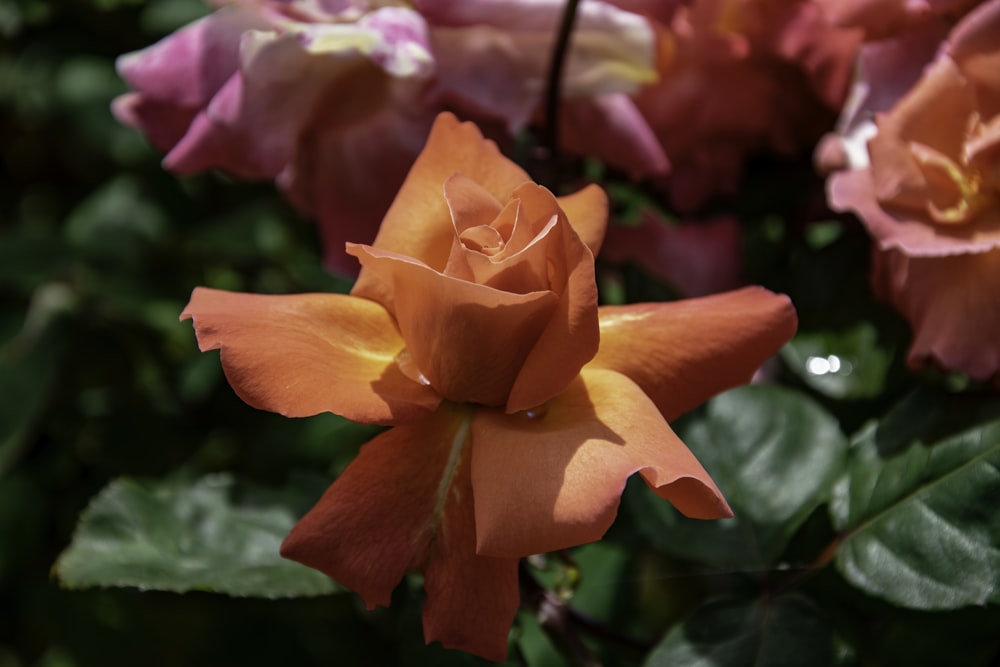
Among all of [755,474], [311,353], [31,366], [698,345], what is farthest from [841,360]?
[31,366]

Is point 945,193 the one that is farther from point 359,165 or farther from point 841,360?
point 359,165

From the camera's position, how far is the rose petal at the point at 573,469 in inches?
12.7

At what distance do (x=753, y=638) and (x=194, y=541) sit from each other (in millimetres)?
260

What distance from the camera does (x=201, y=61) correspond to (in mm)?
534

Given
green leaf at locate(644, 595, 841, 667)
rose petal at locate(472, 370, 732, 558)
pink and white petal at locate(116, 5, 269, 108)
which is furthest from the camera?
pink and white petal at locate(116, 5, 269, 108)

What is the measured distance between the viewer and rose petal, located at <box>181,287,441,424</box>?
1.14 feet

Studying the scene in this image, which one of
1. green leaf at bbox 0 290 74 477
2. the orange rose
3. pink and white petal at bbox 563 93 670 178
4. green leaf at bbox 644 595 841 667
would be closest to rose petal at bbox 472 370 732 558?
the orange rose

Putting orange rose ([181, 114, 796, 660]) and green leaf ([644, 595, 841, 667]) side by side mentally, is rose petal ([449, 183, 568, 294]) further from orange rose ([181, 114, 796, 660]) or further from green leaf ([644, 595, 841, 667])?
green leaf ([644, 595, 841, 667])

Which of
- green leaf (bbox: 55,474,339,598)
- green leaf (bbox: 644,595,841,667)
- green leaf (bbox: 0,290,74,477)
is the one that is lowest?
green leaf (bbox: 0,290,74,477)

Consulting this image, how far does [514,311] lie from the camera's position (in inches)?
13.9

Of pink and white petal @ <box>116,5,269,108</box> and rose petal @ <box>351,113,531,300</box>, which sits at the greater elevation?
rose petal @ <box>351,113,531,300</box>

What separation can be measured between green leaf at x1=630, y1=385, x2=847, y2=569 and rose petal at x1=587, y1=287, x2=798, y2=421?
0.11 metres

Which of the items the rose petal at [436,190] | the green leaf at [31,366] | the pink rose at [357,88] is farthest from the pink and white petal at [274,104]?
the green leaf at [31,366]

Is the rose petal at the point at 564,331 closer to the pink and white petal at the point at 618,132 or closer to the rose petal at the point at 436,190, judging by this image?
the rose petal at the point at 436,190
